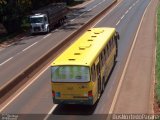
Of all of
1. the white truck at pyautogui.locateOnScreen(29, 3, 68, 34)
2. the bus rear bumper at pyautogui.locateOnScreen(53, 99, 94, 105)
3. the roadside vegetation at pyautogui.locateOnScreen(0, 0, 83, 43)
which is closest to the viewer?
the bus rear bumper at pyautogui.locateOnScreen(53, 99, 94, 105)

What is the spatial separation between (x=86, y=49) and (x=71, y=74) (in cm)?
322

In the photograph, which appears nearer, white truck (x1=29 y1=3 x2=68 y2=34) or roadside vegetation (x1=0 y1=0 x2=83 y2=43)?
white truck (x1=29 y1=3 x2=68 y2=34)

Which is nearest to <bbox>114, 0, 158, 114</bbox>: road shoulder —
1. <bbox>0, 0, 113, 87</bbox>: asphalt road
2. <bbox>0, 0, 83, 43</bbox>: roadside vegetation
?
<bbox>0, 0, 113, 87</bbox>: asphalt road

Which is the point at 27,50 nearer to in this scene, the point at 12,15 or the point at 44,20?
the point at 44,20

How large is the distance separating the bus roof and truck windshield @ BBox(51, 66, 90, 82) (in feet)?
0.89

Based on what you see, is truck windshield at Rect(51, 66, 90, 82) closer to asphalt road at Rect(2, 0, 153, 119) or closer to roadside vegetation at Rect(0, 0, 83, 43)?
asphalt road at Rect(2, 0, 153, 119)

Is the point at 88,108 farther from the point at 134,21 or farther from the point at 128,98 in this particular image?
the point at 134,21

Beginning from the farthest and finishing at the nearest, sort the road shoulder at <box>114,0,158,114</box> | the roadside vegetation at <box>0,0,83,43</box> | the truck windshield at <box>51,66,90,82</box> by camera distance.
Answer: the roadside vegetation at <box>0,0,83,43</box>
the road shoulder at <box>114,0,158,114</box>
the truck windshield at <box>51,66,90,82</box>

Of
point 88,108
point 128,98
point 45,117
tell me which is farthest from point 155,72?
point 45,117

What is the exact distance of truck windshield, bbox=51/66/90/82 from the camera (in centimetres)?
2152

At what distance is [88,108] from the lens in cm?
2281

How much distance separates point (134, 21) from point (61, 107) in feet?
111

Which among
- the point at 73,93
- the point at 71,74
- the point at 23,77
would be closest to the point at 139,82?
the point at 73,93

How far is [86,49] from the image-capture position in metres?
24.3
